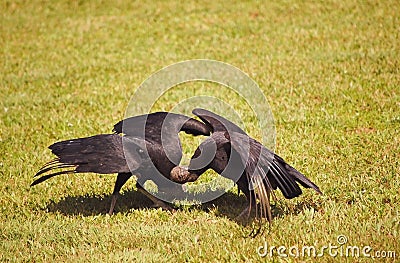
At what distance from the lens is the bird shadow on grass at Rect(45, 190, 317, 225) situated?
20.1ft

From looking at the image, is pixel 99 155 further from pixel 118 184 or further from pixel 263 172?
pixel 263 172

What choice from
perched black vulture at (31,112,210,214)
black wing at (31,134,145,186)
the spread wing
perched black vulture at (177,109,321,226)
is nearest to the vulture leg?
perched black vulture at (31,112,210,214)

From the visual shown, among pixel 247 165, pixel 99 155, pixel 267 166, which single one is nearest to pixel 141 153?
pixel 99 155

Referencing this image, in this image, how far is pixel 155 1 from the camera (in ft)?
54.2

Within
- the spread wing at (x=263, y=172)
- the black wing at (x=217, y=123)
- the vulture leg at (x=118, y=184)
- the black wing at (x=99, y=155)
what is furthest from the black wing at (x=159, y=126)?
the spread wing at (x=263, y=172)

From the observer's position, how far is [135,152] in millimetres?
5926

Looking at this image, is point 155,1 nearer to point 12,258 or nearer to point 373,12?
point 373,12

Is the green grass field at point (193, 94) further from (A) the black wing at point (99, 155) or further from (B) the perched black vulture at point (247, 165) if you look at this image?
(A) the black wing at point (99, 155)

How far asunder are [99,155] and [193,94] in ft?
15.9

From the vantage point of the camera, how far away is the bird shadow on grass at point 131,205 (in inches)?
241

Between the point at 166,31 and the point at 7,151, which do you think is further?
the point at 166,31

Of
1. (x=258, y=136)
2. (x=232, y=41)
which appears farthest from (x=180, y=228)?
(x=232, y=41)

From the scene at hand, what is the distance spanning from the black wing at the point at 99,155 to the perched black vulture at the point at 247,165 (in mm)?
583

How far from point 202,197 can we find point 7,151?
10.6ft
